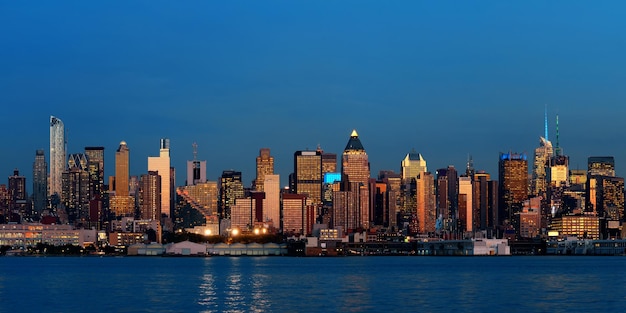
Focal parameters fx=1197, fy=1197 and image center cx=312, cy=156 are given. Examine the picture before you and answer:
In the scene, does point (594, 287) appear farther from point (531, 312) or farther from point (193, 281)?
point (193, 281)

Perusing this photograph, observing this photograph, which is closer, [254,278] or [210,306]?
[210,306]

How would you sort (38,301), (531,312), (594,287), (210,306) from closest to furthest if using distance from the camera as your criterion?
1. (531,312)
2. (210,306)
3. (38,301)
4. (594,287)

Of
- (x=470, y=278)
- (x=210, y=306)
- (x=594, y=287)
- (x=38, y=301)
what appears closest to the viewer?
(x=210, y=306)

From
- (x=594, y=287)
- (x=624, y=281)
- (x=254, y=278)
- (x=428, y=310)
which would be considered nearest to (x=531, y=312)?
(x=428, y=310)

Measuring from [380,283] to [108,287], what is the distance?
2488 centimetres

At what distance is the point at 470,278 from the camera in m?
124

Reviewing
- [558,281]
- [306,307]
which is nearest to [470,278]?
[558,281]

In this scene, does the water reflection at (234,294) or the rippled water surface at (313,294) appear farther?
the water reflection at (234,294)

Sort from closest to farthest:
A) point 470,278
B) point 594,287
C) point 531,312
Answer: point 531,312 → point 594,287 → point 470,278

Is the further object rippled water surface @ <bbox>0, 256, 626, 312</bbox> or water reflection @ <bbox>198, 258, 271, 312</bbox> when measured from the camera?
water reflection @ <bbox>198, 258, 271, 312</bbox>

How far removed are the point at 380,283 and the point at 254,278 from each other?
19038mm

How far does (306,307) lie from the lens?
77812 millimetres

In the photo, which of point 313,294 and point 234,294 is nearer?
point 313,294

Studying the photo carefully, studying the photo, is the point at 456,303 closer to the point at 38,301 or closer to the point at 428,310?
the point at 428,310
